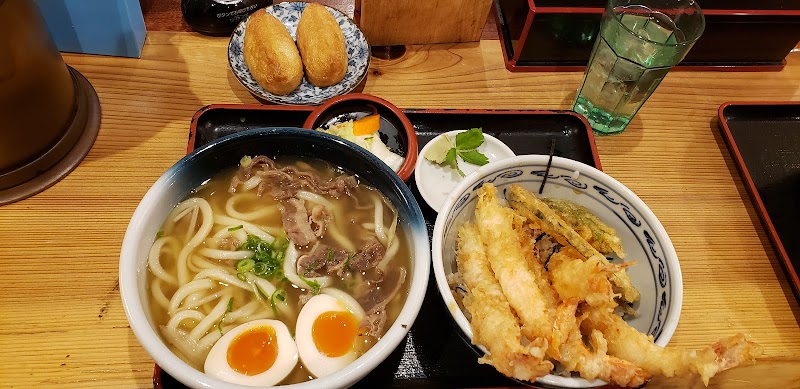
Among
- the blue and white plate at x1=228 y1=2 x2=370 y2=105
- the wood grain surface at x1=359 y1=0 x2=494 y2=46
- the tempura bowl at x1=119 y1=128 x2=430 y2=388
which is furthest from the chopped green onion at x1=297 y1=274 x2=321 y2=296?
the wood grain surface at x1=359 y1=0 x2=494 y2=46

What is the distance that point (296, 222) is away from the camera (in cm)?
146

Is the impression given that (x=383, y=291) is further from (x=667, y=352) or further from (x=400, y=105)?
(x=400, y=105)

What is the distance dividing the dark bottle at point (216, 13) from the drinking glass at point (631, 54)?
1.31 metres

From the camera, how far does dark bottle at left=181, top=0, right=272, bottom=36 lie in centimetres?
210

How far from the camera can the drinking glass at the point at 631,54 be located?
6.14ft

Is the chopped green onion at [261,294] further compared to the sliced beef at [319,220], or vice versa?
the sliced beef at [319,220]

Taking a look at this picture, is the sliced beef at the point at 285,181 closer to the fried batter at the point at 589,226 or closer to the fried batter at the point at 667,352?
the fried batter at the point at 589,226

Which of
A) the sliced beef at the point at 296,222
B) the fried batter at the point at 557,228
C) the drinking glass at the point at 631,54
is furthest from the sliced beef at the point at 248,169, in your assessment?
A: the drinking glass at the point at 631,54

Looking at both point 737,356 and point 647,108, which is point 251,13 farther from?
point 737,356

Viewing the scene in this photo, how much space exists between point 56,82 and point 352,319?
1.17 m

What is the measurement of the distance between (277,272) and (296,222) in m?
0.15

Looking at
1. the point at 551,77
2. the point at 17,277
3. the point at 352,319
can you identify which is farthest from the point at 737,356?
the point at 17,277

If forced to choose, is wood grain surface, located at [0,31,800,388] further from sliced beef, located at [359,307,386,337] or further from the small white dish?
sliced beef, located at [359,307,386,337]

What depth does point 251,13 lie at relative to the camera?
218cm
